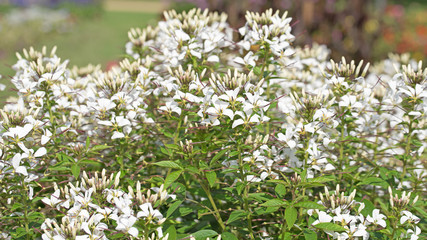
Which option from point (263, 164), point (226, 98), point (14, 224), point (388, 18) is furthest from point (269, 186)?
point (388, 18)

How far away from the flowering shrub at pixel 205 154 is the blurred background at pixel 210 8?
540 mm

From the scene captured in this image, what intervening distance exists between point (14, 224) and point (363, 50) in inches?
290

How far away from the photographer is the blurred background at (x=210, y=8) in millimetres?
8250

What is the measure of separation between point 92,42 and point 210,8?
6.71 meters

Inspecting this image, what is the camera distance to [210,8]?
9445 millimetres

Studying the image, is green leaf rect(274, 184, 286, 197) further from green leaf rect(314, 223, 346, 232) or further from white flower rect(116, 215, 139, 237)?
white flower rect(116, 215, 139, 237)

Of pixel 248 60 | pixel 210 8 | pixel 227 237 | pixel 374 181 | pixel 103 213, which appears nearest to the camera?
pixel 103 213

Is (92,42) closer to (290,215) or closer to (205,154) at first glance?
(205,154)

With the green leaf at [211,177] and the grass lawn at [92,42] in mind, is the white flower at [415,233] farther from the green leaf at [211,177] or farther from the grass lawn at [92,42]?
the grass lawn at [92,42]

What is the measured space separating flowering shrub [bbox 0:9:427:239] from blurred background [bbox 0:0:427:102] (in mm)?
540

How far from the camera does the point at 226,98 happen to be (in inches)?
80.5

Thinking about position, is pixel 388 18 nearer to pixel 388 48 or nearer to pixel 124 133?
pixel 388 48

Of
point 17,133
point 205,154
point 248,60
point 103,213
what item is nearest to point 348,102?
point 248,60

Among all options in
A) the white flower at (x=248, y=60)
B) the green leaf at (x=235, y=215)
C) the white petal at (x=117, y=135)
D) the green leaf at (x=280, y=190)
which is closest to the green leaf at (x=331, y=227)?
the green leaf at (x=280, y=190)
